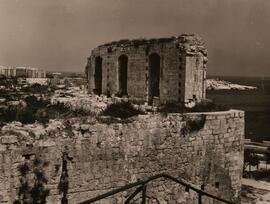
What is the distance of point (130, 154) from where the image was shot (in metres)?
9.22

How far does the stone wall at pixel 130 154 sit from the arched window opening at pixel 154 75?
191 inches

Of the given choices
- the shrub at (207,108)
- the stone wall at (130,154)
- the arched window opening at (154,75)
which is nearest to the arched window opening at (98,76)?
the arched window opening at (154,75)

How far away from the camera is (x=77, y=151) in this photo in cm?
827

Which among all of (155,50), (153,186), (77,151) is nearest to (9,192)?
(77,151)

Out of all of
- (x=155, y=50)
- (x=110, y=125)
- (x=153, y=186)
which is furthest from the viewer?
(x=155, y=50)

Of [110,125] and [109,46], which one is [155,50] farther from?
[110,125]

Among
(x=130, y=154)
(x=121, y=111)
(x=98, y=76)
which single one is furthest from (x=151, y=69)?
(x=130, y=154)

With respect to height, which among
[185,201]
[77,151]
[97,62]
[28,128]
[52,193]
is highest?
[97,62]

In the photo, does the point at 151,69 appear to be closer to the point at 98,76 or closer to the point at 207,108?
the point at 207,108

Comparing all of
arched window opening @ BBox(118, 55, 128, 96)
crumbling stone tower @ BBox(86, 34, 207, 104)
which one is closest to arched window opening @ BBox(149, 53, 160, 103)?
crumbling stone tower @ BBox(86, 34, 207, 104)

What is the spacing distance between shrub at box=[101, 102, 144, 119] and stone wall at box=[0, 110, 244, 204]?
477mm

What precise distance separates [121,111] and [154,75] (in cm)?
621

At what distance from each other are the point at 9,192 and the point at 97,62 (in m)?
12.4

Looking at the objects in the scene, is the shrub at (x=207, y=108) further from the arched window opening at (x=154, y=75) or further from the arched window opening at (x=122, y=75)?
the arched window opening at (x=122, y=75)
